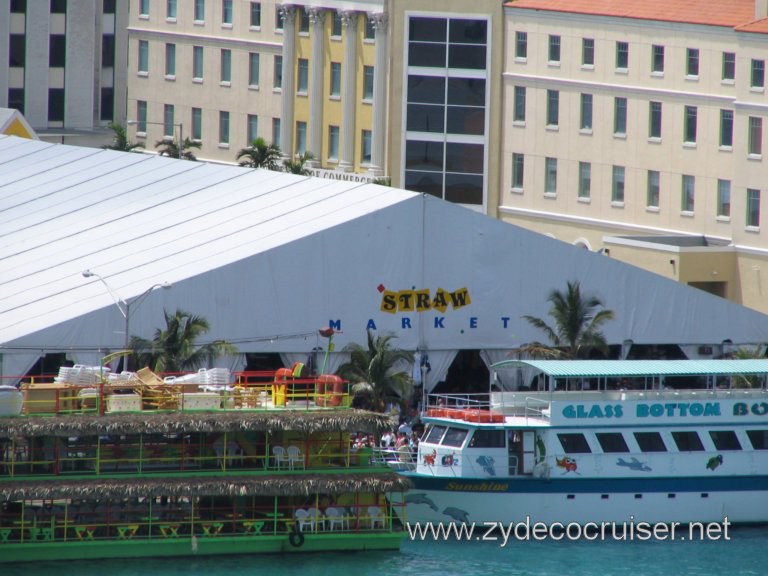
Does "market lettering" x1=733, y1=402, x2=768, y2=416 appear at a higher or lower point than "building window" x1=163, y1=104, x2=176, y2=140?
lower

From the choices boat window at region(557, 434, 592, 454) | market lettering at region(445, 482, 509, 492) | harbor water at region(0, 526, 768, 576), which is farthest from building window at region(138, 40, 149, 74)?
harbor water at region(0, 526, 768, 576)

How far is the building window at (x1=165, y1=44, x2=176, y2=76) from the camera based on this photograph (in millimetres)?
128250

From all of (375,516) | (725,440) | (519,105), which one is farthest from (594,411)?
(519,105)

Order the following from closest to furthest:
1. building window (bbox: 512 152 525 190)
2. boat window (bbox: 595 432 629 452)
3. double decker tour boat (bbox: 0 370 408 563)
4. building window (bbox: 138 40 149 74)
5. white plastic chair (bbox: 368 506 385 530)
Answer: double decker tour boat (bbox: 0 370 408 563) → white plastic chair (bbox: 368 506 385 530) → boat window (bbox: 595 432 629 452) → building window (bbox: 512 152 525 190) → building window (bbox: 138 40 149 74)

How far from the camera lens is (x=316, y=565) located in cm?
5628

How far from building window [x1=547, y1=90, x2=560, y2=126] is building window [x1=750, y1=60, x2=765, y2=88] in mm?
13867

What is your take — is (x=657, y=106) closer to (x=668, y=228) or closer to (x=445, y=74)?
(x=668, y=228)

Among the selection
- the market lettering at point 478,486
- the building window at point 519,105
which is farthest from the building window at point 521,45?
the market lettering at point 478,486

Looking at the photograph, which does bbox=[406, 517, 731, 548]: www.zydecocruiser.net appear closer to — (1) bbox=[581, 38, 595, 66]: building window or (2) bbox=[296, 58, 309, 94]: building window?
(1) bbox=[581, 38, 595, 66]: building window

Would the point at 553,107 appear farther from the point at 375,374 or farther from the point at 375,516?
the point at 375,516

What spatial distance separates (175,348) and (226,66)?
60543 mm

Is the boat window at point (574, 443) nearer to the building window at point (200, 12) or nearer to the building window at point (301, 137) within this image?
the building window at point (301, 137)

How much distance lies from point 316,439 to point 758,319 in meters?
23.1

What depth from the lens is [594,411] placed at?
6103 centimetres
